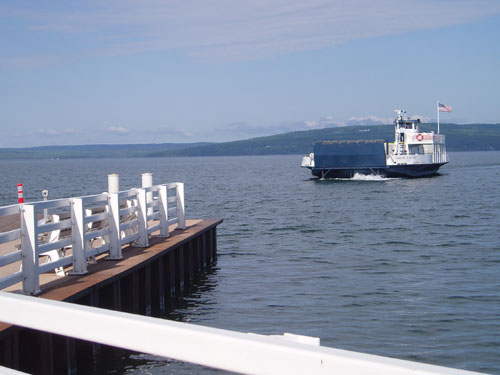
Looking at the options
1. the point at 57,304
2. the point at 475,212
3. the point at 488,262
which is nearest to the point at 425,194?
the point at 475,212

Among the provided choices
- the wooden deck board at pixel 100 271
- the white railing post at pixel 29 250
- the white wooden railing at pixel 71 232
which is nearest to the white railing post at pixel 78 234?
the white wooden railing at pixel 71 232

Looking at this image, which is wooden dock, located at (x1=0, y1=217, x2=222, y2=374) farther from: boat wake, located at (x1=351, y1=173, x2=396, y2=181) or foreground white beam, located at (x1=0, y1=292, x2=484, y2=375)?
boat wake, located at (x1=351, y1=173, x2=396, y2=181)

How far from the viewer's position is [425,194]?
48.6 m

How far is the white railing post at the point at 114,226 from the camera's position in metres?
10.2

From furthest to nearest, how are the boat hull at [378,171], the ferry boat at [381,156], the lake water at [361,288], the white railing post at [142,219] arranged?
the boat hull at [378,171]
the ferry boat at [381,156]
the white railing post at [142,219]
the lake water at [361,288]

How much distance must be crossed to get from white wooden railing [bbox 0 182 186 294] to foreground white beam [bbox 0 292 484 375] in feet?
17.6

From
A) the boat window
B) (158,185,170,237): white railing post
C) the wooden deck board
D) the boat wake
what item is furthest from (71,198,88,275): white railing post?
the boat window

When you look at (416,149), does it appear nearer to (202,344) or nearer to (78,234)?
(78,234)

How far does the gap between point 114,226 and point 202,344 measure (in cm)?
877

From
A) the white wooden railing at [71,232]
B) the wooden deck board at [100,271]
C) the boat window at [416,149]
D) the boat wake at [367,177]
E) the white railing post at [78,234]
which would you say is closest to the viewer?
the white wooden railing at [71,232]

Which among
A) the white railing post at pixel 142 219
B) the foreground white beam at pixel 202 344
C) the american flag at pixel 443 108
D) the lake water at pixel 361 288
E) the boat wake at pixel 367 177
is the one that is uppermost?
the american flag at pixel 443 108

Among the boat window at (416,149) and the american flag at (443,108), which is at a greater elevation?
→ the american flag at (443,108)

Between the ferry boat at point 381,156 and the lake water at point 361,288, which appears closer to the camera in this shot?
the lake water at point 361,288

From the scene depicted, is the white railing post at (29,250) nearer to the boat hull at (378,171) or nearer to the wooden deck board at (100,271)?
the wooden deck board at (100,271)
